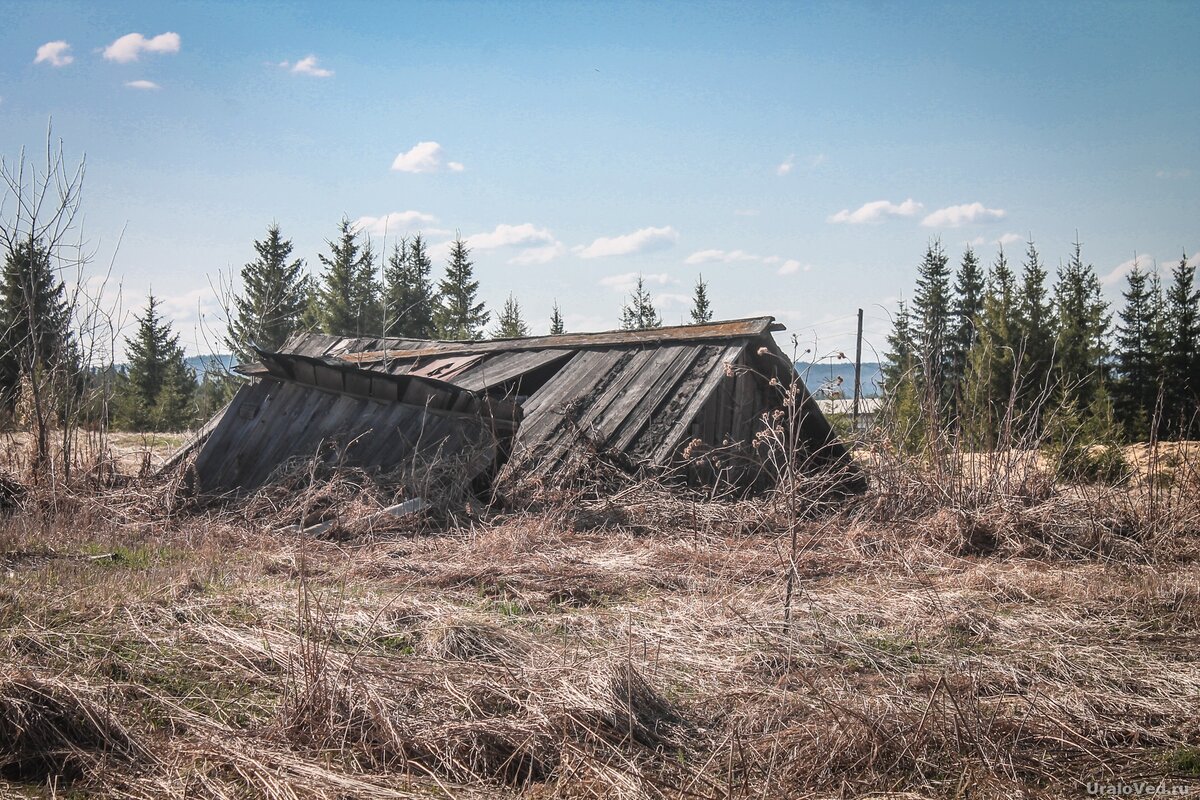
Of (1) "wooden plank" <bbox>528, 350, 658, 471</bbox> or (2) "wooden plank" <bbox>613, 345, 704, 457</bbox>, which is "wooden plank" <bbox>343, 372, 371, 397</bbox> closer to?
(1) "wooden plank" <bbox>528, 350, 658, 471</bbox>

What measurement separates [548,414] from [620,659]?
19.6 ft

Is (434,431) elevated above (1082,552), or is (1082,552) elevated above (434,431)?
Result: (434,431)

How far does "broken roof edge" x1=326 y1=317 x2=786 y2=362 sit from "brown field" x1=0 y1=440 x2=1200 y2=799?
121 inches

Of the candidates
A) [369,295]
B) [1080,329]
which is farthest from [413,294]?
[1080,329]

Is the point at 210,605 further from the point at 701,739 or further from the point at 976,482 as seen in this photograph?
the point at 976,482

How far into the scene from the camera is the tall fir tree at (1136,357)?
30.5 m

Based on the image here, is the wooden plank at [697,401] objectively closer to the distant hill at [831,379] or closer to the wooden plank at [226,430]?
the distant hill at [831,379]

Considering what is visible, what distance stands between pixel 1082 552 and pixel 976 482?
105 centimetres

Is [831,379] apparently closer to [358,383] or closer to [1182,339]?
[358,383]

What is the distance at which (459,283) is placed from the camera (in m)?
46.2

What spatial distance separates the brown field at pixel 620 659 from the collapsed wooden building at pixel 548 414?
1516mm

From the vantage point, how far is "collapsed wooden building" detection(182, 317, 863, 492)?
935cm

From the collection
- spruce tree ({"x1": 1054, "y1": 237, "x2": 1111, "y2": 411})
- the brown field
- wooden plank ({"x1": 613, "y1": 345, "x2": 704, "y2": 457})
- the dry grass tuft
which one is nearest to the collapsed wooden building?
wooden plank ({"x1": 613, "y1": 345, "x2": 704, "y2": 457})

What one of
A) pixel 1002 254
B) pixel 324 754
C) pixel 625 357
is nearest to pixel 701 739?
pixel 324 754
